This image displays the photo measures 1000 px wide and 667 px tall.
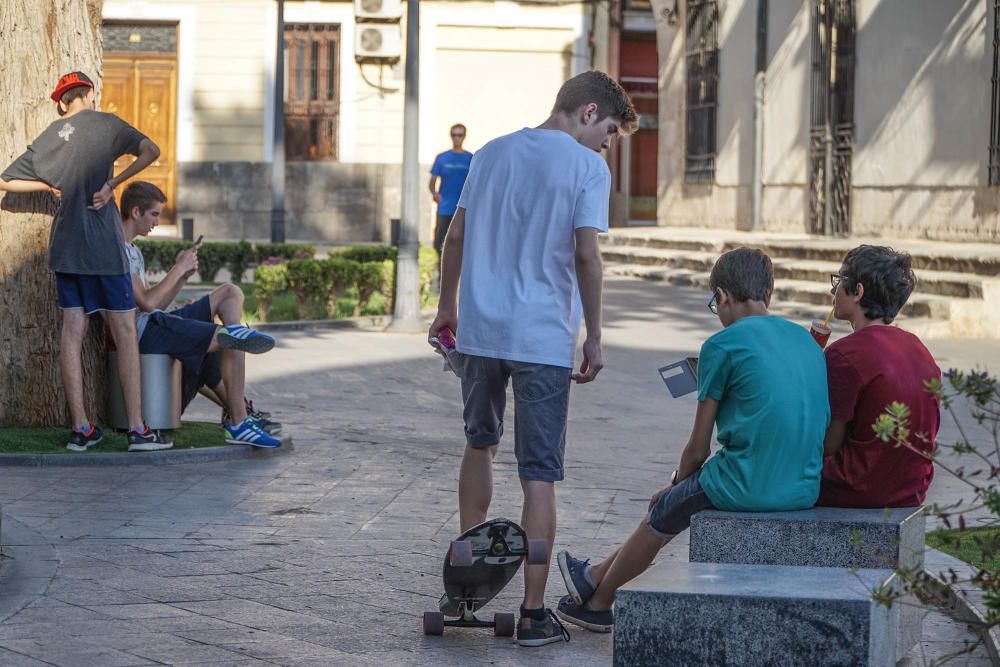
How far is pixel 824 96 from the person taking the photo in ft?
70.0

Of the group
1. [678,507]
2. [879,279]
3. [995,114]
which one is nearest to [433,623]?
[678,507]

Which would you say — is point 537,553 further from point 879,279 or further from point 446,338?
point 879,279

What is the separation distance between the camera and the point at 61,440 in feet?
24.4

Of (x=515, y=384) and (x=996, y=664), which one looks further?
(x=515, y=384)

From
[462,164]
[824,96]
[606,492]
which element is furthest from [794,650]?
[824,96]

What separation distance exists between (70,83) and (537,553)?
3.75m

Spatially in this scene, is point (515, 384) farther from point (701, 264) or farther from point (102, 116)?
point (701, 264)

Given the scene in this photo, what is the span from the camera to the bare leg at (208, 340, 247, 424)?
7.56 meters

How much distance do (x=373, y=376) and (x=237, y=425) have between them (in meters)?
3.28

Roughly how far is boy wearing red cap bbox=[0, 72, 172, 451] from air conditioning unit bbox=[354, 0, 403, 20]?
19.3m

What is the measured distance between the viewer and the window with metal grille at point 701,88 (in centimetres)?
2511

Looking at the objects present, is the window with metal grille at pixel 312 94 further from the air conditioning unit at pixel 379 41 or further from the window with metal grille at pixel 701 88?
the window with metal grille at pixel 701 88

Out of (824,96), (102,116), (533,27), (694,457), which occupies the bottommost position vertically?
(694,457)

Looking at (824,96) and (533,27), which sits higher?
(533,27)
